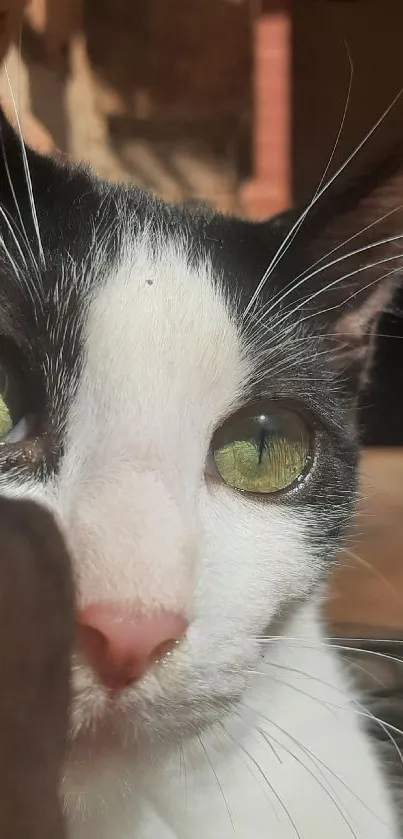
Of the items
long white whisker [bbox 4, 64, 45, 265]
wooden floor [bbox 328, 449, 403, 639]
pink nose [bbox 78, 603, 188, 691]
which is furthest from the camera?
wooden floor [bbox 328, 449, 403, 639]

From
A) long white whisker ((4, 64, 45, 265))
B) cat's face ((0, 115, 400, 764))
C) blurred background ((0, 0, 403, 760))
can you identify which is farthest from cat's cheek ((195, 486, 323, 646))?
long white whisker ((4, 64, 45, 265))

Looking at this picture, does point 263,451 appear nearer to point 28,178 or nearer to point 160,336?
point 160,336

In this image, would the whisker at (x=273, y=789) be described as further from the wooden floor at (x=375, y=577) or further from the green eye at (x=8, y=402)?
the green eye at (x=8, y=402)

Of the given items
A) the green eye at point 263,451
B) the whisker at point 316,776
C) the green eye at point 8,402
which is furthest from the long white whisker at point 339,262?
the whisker at point 316,776

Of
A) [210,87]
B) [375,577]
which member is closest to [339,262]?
[210,87]

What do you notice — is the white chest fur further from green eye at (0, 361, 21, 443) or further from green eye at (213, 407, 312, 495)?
green eye at (0, 361, 21, 443)
